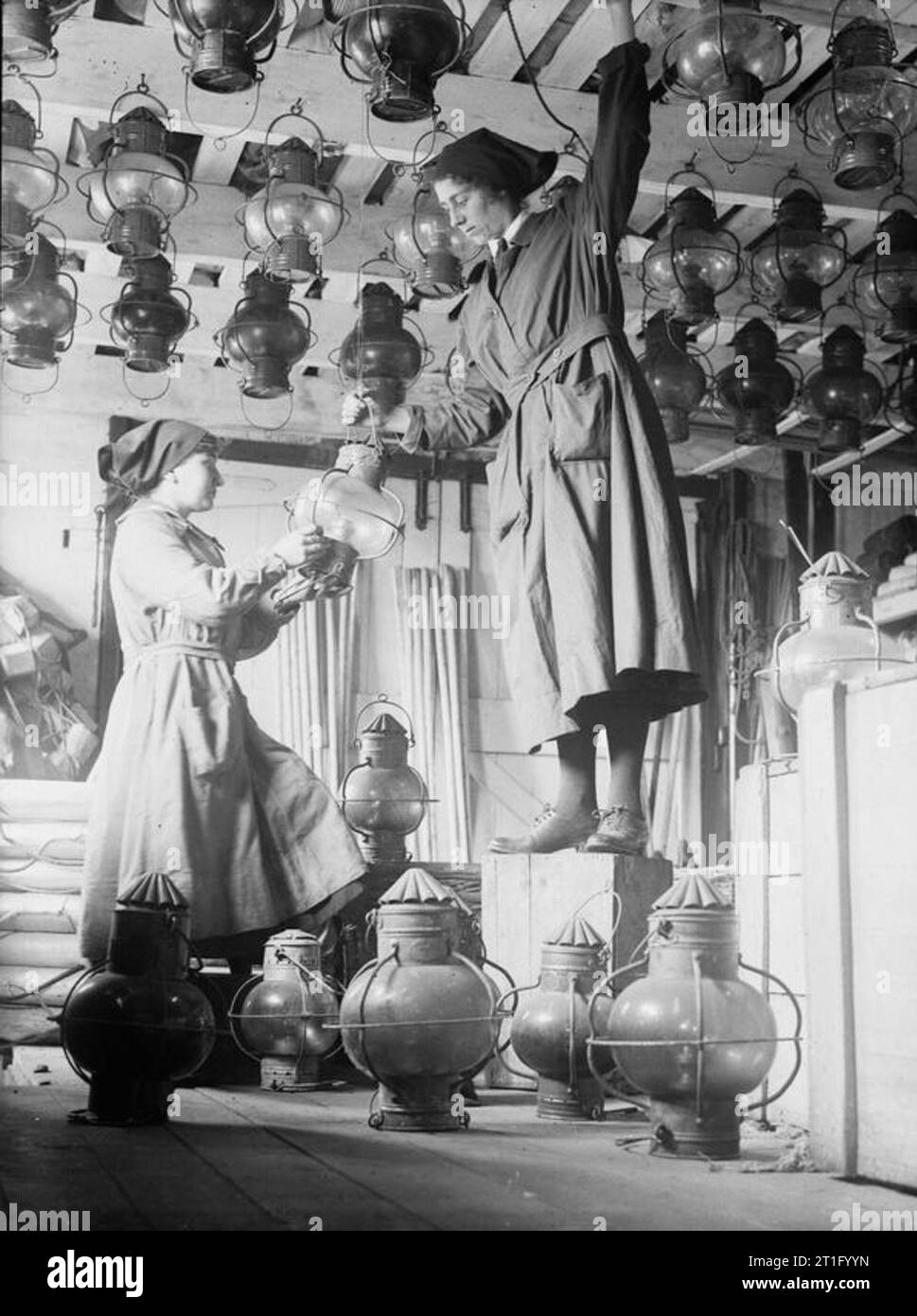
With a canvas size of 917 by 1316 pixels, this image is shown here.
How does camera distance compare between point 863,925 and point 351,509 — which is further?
point 351,509

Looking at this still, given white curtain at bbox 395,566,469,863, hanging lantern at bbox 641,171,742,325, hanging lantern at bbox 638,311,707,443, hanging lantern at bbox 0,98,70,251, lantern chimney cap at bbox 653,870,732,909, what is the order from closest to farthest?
lantern chimney cap at bbox 653,870,732,909 < hanging lantern at bbox 0,98,70,251 < hanging lantern at bbox 641,171,742,325 < hanging lantern at bbox 638,311,707,443 < white curtain at bbox 395,566,469,863

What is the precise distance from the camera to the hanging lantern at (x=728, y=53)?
4.73m

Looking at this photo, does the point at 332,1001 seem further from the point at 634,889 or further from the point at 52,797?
the point at 52,797

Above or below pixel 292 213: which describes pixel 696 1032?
below

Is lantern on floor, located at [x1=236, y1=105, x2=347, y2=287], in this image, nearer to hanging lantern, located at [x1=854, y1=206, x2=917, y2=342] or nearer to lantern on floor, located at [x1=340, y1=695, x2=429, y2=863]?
lantern on floor, located at [x1=340, y1=695, x2=429, y2=863]

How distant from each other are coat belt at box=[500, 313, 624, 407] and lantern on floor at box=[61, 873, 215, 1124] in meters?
1.59

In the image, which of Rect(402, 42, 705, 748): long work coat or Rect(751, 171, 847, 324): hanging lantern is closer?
Rect(402, 42, 705, 748): long work coat

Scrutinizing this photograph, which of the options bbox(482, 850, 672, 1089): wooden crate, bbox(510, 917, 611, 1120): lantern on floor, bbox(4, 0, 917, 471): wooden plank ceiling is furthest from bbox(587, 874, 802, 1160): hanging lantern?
bbox(4, 0, 917, 471): wooden plank ceiling

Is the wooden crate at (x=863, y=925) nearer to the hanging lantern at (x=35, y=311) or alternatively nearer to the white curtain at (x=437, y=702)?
the hanging lantern at (x=35, y=311)

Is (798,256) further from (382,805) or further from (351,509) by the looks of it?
(382,805)

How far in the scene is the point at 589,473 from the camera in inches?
151

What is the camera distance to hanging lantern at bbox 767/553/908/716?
12.9ft

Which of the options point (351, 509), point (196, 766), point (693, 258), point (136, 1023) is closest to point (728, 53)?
point (693, 258)

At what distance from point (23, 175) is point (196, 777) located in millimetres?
2058
